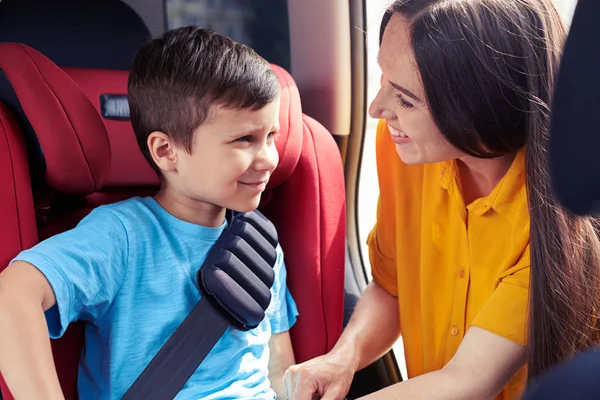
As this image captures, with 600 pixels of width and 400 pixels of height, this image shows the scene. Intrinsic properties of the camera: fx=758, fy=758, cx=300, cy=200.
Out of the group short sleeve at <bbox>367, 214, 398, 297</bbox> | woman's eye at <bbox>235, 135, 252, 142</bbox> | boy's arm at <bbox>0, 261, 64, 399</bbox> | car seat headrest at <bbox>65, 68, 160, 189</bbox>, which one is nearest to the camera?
boy's arm at <bbox>0, 261, 64, 399</bbox>

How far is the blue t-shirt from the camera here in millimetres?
1158

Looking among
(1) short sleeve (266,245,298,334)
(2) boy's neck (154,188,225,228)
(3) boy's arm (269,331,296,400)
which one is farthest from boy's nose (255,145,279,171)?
(3) boy's arm (269,331,296,400)

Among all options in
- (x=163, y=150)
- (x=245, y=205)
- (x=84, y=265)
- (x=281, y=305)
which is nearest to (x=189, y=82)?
(x=163, y=150)

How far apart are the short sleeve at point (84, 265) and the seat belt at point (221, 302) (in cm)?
13

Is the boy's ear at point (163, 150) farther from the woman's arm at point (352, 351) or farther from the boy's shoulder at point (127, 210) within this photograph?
the woman's arm at point (352, 351)

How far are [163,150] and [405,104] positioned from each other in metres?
0.42

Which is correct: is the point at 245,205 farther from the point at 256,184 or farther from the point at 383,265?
the point at 383,265

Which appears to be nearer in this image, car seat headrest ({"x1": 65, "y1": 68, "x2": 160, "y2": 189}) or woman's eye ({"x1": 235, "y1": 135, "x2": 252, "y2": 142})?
woman's eye ({"x1": 235, "y1": 135, "x2": 252, "y2": 142})

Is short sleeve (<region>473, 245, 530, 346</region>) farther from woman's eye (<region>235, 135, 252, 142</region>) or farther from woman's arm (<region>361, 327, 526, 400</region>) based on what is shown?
woman's eye (<region>235, 135, 252, 142</region>)

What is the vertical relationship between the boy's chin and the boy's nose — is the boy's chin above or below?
below

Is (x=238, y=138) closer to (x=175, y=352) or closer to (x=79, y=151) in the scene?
(x=79, y=151)

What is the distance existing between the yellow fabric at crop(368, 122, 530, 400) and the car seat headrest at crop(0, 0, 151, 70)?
21.2 inches

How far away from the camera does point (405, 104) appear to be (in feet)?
3.99

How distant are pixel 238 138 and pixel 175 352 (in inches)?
14.5
